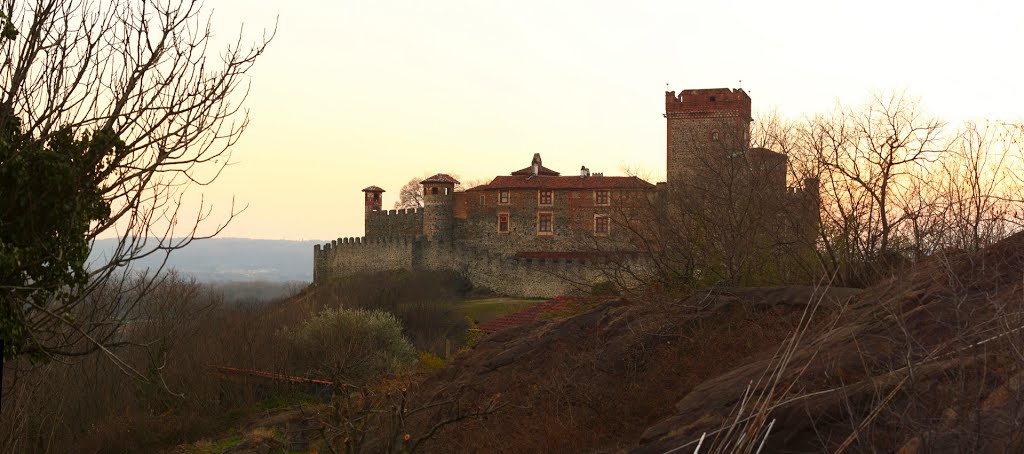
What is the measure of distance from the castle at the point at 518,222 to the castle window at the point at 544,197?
58 millimetres

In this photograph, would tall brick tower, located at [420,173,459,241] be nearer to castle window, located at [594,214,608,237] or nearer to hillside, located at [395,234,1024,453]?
castle window, located at [594,214,608,237]

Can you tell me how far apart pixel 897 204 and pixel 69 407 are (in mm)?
19137

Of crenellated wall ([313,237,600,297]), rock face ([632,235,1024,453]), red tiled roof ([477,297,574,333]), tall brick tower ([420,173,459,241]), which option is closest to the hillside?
rock face ([632,235,1024,453])

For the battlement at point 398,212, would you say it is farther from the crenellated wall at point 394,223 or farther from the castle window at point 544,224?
the castle window at point 544,224

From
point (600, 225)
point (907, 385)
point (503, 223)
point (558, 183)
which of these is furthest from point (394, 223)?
point (907, 385)

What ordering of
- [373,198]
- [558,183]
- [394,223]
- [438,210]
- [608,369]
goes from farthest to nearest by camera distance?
[373,198]
[394,223]
[438,210]
[558,183]
[608,369]

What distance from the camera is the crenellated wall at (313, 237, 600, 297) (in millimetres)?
46422

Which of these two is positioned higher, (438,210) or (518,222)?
(438,210)

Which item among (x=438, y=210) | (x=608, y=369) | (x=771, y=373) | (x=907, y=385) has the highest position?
(x=438, y=210)

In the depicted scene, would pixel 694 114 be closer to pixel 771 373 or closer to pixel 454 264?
pixel 454 264

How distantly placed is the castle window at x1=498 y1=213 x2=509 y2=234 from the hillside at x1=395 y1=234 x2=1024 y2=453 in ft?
119

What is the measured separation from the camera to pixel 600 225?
52781 millimetres

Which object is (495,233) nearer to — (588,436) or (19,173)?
(588,436)

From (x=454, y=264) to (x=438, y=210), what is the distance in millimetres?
3948
